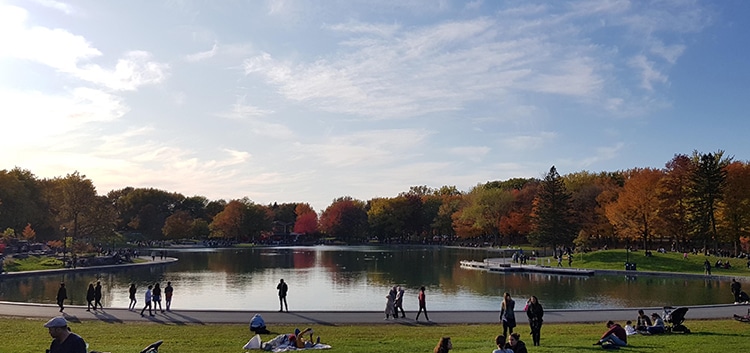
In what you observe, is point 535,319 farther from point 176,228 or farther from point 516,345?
point 176,228

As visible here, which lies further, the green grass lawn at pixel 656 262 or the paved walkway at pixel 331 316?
the green grass lawn at pixel 656 262

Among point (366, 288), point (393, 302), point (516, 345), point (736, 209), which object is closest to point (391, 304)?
point (393, 302)

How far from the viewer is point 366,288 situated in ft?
141

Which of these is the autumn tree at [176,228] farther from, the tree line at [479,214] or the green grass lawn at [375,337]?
the green grass lawn at [375,337]

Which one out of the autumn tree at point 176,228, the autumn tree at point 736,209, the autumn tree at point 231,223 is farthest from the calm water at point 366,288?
the autumn tree at point 231,223

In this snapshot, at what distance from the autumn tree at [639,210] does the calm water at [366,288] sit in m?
23.1

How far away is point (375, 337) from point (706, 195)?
60.9 meters

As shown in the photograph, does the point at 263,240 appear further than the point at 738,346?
Yes

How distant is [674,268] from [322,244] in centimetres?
10717

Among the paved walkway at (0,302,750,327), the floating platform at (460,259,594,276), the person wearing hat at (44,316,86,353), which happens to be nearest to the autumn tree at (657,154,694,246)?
the floating platform at (460,259,594,276)

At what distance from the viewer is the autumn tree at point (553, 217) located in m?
75.3

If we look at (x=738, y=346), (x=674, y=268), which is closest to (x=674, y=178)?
(x=674, y=268)

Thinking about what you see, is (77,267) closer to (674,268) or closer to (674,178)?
(674,268)

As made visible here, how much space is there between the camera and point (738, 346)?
16.3 m
